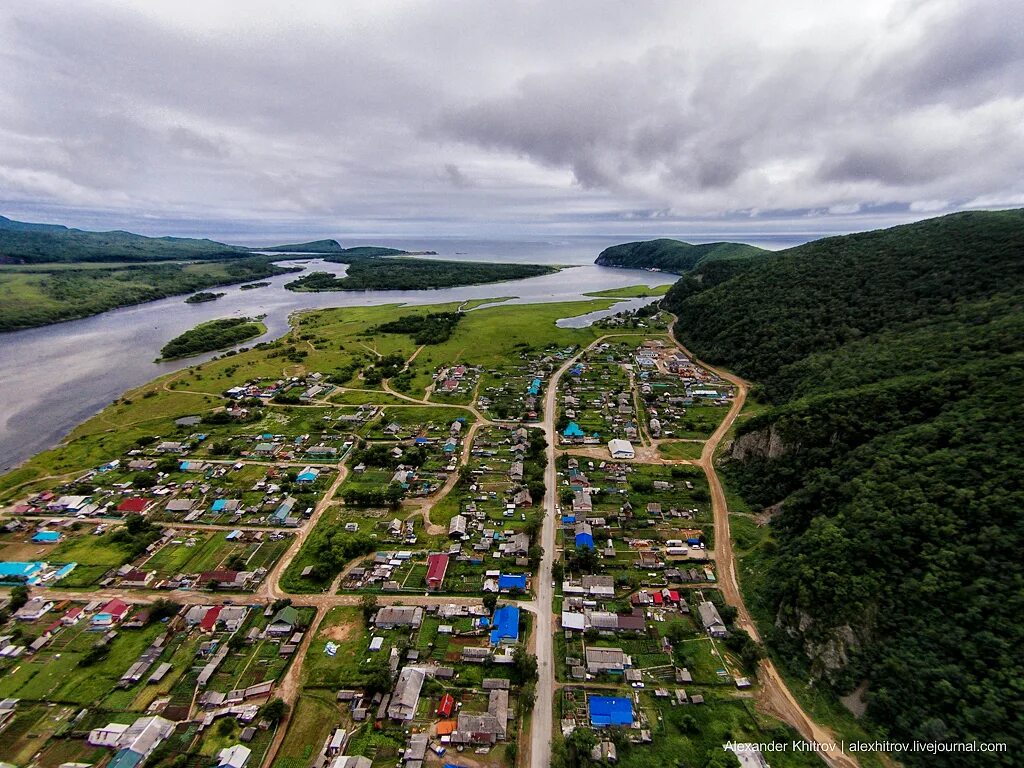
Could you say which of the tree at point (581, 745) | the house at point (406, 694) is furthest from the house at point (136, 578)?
the tree at point (581, 745)

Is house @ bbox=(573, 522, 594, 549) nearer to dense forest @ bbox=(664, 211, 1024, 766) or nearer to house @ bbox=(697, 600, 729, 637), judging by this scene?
house @ bbox=(697, 600, 729, 637)

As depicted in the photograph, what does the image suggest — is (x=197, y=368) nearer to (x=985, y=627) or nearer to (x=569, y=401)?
(x=569, y=401)

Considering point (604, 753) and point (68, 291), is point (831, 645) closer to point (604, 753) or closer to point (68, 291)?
point (604, 753)

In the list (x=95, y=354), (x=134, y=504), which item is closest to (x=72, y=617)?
(x=134, y=504)

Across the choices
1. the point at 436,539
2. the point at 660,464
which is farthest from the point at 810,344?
the point at 436,539

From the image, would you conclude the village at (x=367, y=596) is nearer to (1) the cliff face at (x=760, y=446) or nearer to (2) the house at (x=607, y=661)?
(2) the house at (x=607, y=661)

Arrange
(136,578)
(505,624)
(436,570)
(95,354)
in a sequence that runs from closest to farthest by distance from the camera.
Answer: (505,624)
(136,578)
(436,570)
(95,354)
